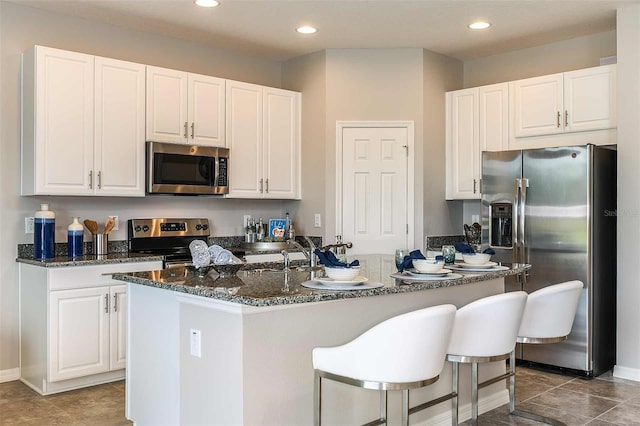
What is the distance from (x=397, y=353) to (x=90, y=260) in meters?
2.43

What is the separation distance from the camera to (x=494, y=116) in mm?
5160

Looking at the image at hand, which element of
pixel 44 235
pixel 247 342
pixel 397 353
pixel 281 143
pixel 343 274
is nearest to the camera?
pixel 397 353

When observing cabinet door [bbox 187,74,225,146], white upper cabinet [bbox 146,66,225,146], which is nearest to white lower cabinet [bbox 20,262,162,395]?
white upper cabinet [bbox 146,66,225,146]

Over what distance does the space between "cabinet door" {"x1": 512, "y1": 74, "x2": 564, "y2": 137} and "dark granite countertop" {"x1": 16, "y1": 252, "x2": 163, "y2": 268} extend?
3.09 metres

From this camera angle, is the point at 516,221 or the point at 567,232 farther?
the point at 516,221

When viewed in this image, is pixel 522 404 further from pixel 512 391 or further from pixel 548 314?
pixel 548 314

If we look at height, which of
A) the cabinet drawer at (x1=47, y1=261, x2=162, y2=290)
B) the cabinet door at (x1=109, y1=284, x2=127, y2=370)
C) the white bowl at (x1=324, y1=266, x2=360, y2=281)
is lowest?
the cabinet door at (x1=109, y1=284, x2=127, y2=370)

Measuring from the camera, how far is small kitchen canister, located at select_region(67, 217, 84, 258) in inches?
163

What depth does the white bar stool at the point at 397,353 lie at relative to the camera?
2.23m

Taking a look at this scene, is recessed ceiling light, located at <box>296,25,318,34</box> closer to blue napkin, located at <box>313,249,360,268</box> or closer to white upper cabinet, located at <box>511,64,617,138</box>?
white upper cabinet, located at <box>511,64,617,138</box>

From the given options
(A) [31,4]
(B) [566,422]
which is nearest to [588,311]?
(B) [566,422]

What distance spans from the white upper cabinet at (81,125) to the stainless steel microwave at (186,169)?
9 cm

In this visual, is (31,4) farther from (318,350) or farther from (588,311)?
(588,311)

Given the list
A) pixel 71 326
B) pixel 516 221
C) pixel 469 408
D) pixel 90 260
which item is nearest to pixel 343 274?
pixel 469 408
